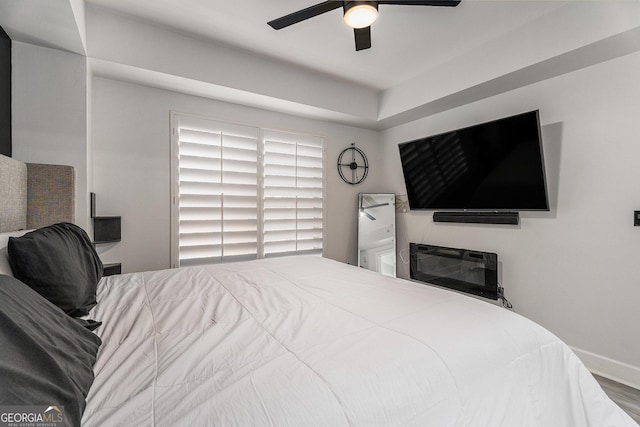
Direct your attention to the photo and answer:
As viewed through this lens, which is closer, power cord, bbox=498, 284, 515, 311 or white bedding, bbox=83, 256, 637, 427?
white bedding, bbox=83, 256, 637, 427

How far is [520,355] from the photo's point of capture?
3.55 feet

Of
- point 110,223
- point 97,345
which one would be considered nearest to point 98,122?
point 110,223

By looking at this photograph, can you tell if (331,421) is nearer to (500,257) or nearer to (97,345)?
(97,345)

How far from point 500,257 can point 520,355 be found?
2.08 meters

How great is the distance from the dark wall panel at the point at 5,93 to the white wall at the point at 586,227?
4.02 meters

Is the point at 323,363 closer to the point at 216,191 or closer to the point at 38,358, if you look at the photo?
the point at 38,358

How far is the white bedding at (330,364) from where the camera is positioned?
70 cm

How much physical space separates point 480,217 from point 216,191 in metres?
2.79

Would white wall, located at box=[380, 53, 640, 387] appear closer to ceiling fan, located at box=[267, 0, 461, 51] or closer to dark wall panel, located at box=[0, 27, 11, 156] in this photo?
ceiling fan, located at box=[267, 0, 461, 51]

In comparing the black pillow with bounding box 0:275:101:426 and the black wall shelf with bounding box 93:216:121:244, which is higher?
the black wall shelf with bounding box 93:216:121:244

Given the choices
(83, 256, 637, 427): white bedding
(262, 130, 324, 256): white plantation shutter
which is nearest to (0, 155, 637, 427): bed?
(83, 256, 637, 427): white bedding

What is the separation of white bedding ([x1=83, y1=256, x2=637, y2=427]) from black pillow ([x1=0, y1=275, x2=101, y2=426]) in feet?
0.18

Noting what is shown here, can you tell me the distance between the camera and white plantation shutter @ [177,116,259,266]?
295 centimetres

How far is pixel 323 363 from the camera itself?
85cm
